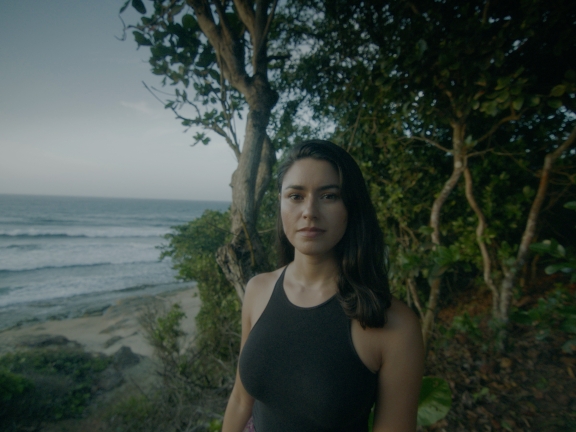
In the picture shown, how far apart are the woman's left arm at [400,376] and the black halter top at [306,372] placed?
59 mm

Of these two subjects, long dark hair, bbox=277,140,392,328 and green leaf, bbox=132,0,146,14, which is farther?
green leaf, bbox=132,0,146,14

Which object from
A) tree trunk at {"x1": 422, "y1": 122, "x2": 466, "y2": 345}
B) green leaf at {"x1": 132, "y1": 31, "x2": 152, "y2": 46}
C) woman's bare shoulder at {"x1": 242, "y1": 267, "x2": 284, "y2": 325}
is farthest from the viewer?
green leaf at {"x1": 132, "y1": 31, "x2": 152, "y2": 46}

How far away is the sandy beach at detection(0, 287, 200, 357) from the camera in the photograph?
7.23 meters

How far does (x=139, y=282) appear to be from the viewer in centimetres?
1523

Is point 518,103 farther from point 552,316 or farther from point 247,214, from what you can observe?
point 247,214

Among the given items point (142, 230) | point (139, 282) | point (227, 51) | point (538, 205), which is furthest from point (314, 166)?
point (142, 230)

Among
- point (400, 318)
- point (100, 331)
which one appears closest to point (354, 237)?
point (400, 318)

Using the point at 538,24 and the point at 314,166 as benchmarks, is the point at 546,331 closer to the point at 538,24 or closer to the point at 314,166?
the point at 314,166

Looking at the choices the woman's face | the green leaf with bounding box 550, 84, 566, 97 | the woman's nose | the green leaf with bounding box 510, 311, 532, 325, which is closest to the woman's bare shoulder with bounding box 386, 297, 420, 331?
the woman's face

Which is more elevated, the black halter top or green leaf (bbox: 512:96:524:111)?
green leaf (bbox: 512:96:524:111)

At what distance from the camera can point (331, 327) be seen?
118 cm

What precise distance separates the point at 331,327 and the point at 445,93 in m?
2.37

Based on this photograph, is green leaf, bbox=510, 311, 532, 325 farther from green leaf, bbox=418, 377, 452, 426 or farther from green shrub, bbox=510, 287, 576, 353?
green leaf, bbox=418, 377, 452, 426

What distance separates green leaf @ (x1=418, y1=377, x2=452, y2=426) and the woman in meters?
0.60
